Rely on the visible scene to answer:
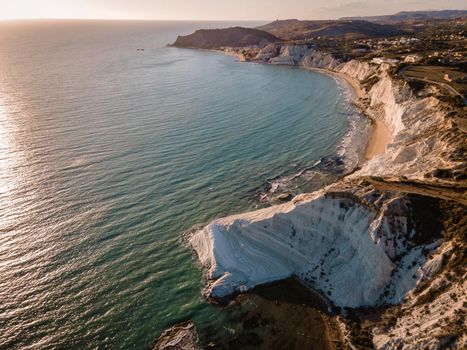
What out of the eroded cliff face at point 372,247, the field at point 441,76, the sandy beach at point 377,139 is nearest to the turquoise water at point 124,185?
the eroded cliff face at point 372,247

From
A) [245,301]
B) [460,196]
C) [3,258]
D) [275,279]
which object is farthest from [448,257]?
[3,258]

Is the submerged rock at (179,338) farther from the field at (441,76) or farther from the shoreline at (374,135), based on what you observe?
the field at (441,76)

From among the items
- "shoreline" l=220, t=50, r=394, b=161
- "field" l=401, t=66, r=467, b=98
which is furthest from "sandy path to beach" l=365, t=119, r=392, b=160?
"field" l=401, t=66, r=467, b=98

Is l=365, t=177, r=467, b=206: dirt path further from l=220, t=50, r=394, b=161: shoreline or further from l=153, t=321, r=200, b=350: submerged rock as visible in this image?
l=153, t=321, r=200, b=350: submerged rock

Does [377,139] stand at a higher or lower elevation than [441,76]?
lower

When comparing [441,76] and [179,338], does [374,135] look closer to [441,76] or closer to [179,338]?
[441,76]

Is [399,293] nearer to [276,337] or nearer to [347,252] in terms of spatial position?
[347,252]

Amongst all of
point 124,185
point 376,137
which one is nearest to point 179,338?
point 124,185
